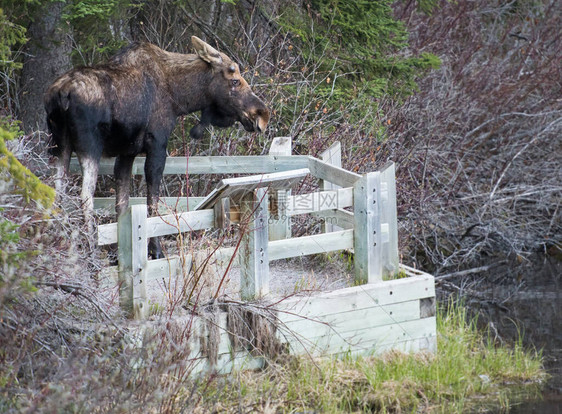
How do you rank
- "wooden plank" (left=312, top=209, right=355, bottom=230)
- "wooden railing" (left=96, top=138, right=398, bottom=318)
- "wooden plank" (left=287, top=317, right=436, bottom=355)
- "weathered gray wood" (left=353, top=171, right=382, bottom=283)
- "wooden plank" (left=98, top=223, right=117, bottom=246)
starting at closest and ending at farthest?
1. "wooden plank" (left=98, top=223, right=117, bottom=246)
2. "wooden railing" (left=96, top=138, right=398, bottom=318)
3. "wooden plank" (left=287, top=317, right=436, bottom=355)
4. "weathered gray wood" (left=353, top=171, right=382, bottom=283)
5. "wooden plank" (left=312, top=209, right=355, bottom=230)

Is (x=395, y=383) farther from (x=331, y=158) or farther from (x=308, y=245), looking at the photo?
(x=331, y=158)

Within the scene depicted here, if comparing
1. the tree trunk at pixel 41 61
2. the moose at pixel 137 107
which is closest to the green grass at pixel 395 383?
the moose at pixel 137 107

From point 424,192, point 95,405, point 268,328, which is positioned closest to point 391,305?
point 268,328

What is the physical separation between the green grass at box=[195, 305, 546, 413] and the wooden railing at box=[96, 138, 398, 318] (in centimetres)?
65

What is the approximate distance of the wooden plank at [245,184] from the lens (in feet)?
19.2

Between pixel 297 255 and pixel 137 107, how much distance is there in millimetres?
1669

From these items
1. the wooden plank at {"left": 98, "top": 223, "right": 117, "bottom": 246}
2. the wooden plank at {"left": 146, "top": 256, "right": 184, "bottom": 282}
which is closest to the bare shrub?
the wooden plank at {"left": 146, "top": 256, "right": 184, "bottom": 282}

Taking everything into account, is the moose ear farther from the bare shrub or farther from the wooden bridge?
the bare shrub

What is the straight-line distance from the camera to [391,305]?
271 inches

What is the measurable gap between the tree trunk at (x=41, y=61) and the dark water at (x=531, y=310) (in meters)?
4.92

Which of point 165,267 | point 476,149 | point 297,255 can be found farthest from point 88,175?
point 476,149

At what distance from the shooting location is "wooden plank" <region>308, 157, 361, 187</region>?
689 cm

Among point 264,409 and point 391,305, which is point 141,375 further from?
point 391,305

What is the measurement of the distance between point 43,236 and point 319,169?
2.98 m
